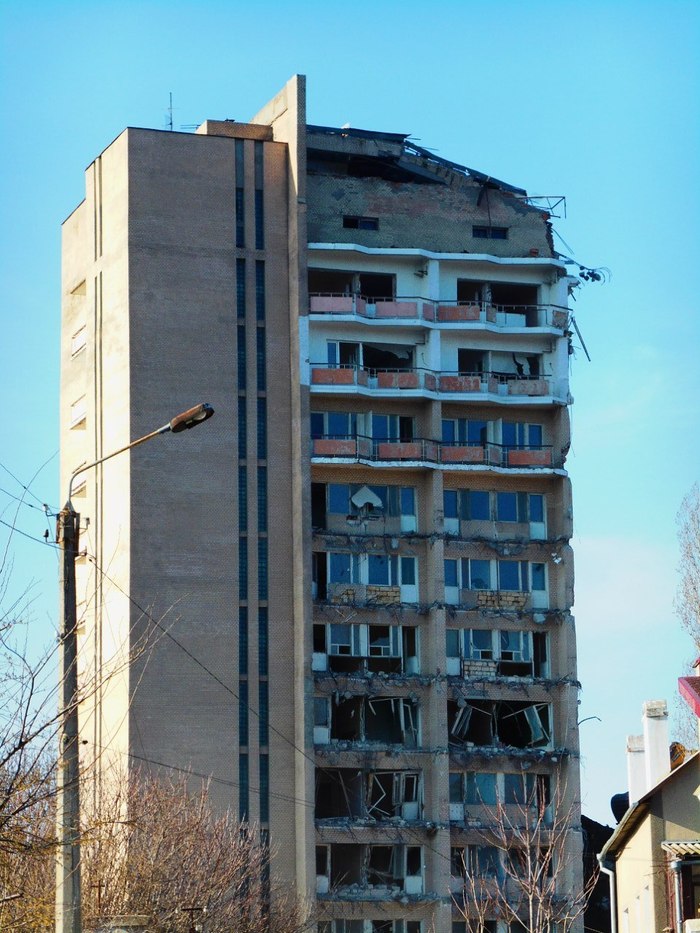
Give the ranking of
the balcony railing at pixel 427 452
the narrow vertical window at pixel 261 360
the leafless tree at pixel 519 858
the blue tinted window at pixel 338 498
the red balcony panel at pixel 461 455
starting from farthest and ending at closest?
the red balcony panel at pixel 461 455 → the blue tinted window at pixel 338 498 → the balcony railing at pixel 427 452 → the narrow vertical window at pixel 261 360 → the leafless tree at pixel 519 858

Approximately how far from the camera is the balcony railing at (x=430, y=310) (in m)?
74.6

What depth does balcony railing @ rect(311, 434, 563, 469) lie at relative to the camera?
73625 millimetres

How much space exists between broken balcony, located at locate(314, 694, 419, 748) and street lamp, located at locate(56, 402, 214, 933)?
51860 mm

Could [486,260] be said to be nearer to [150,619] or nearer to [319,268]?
[319,268]

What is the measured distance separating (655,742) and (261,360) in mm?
30067

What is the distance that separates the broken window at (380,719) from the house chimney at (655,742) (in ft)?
83.3

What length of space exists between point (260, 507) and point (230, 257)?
9.77 m

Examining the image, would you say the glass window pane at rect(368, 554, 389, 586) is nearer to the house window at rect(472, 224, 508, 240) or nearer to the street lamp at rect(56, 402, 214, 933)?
the house window at rect(472, 224, 508, 240)

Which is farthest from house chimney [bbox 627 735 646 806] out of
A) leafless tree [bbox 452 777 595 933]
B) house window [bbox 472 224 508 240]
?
house window [bbox 472 224 508 240]

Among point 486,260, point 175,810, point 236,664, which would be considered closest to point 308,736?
point 236,664

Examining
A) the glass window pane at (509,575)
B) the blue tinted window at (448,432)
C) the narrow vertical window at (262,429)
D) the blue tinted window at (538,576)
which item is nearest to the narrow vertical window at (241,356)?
the narrow vertical window at (262,429)

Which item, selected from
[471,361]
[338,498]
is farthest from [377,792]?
[471,361]

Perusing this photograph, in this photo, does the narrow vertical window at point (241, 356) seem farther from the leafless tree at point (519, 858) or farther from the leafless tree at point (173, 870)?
the leafless tree at point (519, 858)

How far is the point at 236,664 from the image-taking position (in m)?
70.3
